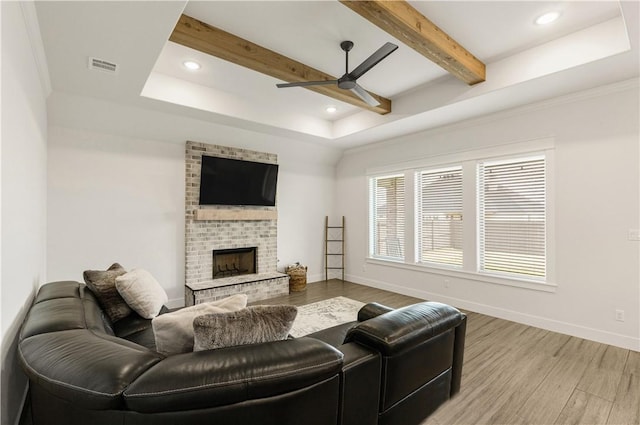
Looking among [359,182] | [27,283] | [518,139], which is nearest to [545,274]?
[518,139]

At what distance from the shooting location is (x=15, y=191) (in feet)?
6.01

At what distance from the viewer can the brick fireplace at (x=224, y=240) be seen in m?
4.71

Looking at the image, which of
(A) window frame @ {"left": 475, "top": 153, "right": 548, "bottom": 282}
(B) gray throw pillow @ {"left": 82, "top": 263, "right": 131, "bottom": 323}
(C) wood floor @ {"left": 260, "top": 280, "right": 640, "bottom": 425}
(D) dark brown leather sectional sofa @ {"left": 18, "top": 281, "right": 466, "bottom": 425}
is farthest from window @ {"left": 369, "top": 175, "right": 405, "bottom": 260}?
(B) gray throw pillow @ {"left": 82, "top": 263, "right": 131, "bottom": 323}

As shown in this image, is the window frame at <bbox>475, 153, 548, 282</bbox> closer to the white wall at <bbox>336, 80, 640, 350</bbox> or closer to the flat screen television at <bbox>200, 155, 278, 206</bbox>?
the white wall at <bbox>336, 80, 640, 350</bbox>


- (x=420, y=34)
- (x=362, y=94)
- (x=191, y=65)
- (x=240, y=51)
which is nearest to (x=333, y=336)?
(x=362, y=94)

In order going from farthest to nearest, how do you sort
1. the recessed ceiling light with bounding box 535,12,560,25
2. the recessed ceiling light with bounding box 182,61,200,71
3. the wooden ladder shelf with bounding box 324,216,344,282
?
1. the wooden ladder shelf with bounding box 324,216,344,282
2. the recessed ceiling light with bounding box 182,61,200,71
3. the recessed ceiling light with bounding box 535,12,560,25

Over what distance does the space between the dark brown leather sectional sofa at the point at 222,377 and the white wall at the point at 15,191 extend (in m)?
0.21

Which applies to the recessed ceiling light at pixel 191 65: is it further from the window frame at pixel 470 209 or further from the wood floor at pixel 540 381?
the wood floor at pixel 540 381

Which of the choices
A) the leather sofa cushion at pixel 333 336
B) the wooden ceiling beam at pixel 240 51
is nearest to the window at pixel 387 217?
the wooden ceiling beam at pixel 240 51

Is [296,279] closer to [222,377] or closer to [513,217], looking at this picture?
[513,217]

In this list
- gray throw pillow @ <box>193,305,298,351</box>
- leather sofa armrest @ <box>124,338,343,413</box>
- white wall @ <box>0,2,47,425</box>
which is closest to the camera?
leather sofa armrest @ <box>124,338,343,413</box>

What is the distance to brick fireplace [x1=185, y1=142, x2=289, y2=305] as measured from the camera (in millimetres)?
4711

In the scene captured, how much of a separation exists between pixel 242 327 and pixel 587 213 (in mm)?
4028

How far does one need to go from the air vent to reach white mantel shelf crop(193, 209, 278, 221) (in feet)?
7.49
